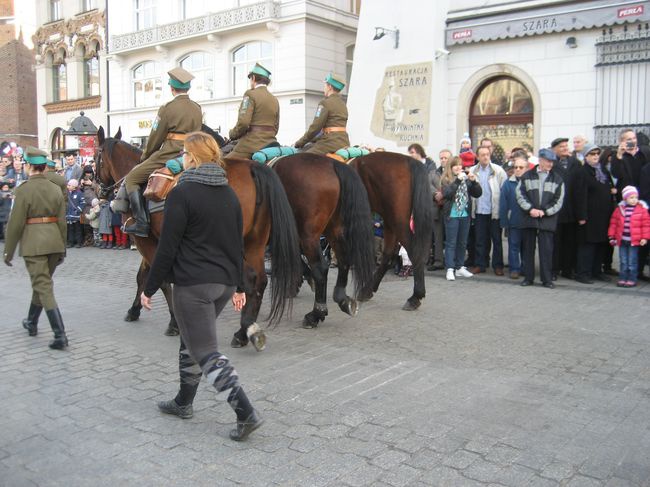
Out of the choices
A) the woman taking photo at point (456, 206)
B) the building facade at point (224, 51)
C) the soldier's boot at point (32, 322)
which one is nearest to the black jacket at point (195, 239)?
the soldier's boot at point (32, 322)

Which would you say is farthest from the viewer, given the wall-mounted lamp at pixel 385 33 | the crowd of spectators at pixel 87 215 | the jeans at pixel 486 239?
the wall-mounted lamp at pixel 385 33

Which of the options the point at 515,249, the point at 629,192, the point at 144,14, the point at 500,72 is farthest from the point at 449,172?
the point at 144,14

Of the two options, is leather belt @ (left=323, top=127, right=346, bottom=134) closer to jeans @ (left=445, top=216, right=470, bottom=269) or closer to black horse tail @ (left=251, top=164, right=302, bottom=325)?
black horse tail @ (left=251, top=164, right=302, bottom=325)

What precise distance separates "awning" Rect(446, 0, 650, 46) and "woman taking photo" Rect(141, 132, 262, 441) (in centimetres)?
1184

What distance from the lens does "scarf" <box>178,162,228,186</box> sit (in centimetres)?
404

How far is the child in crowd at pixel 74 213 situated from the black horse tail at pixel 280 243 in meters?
11.4

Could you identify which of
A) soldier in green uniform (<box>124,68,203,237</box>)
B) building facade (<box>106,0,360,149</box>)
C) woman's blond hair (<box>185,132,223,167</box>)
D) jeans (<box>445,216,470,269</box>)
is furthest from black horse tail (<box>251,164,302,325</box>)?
building facade (<box>106,0,360,149</box>)

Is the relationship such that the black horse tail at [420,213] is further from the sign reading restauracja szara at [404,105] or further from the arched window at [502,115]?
the sign reading restauracja szara at [404,105]

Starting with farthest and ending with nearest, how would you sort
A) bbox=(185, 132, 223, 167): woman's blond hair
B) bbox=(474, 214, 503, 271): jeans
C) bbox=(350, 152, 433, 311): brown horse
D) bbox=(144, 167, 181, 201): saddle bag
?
1. bbox=(474, 214, 503, 271): jeans
2. bbox=(350, 152, 433, 311): brown horse
3. bbox=(144, 167, 181, 201): saddle bag
4. bbox=(185, 132, 223, 167): woman's blond hair

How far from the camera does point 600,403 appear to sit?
466 cm

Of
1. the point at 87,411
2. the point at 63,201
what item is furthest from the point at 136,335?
the point at 87,411

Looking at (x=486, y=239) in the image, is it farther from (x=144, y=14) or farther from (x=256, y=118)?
(x=144, y=14)

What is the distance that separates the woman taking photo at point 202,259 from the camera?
396cm

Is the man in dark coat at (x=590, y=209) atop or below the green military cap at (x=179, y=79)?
below
